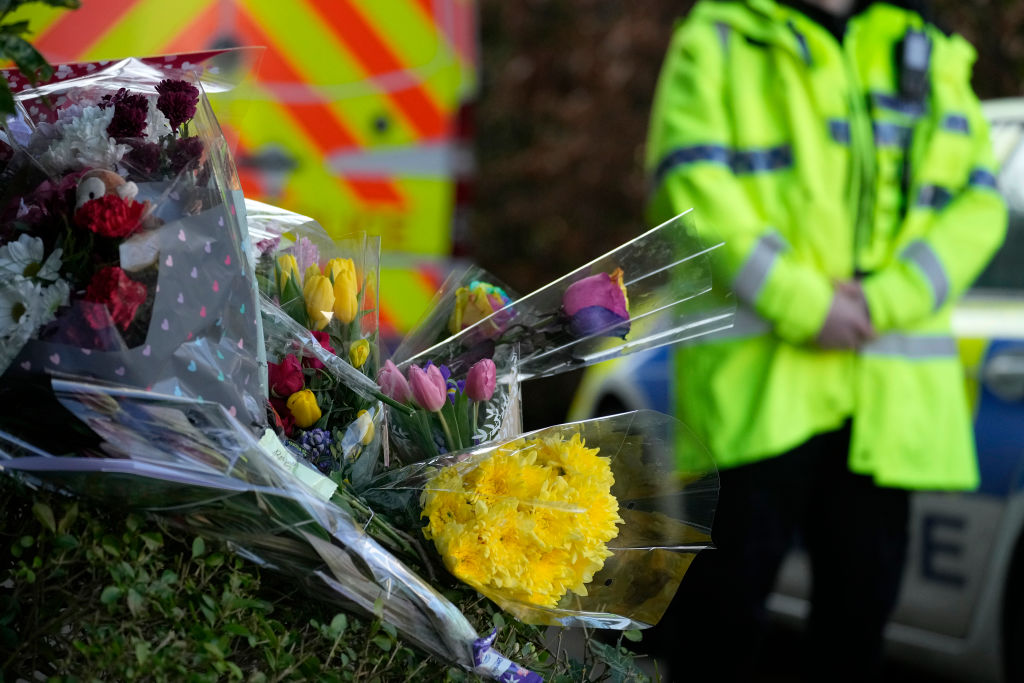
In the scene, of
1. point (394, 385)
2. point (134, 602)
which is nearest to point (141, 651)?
point (134, 602)

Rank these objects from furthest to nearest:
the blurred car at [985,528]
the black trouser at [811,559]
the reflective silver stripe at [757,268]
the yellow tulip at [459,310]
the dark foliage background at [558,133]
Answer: the dark foliage background at [558,133] → the blurred car at [985,528] → the black trouser at [811,559] → the reflective silver stripe at [757,268] → the yellow tulip at [459,310]

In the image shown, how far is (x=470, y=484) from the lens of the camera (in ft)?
4.00

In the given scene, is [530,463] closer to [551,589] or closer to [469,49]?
[551,589]

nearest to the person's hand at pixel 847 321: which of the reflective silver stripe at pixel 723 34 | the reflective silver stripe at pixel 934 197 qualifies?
the reflective silver stripe at pixel 934 197

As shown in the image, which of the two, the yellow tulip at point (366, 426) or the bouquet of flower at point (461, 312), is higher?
the bouquet of flower at point (461, 312)

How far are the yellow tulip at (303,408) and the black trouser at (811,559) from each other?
1.46 meters

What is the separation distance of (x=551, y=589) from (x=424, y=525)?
0.49ft

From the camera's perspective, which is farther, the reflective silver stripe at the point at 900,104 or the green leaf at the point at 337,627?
the reflective silver stripe at the point at 900,104

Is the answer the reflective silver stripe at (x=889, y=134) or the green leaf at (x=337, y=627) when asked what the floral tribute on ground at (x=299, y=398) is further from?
the reflective silver stripe at (x=889, y=134)

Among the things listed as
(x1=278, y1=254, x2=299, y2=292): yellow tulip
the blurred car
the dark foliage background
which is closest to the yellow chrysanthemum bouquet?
(x1=278, y1=254, x2=299, y2=292): yellow tulip

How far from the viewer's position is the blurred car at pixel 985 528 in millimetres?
2980

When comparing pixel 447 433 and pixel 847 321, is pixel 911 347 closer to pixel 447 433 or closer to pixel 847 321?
pixel 847 321

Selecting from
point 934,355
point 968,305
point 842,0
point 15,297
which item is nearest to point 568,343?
point 15,297

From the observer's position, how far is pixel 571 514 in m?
1.20
